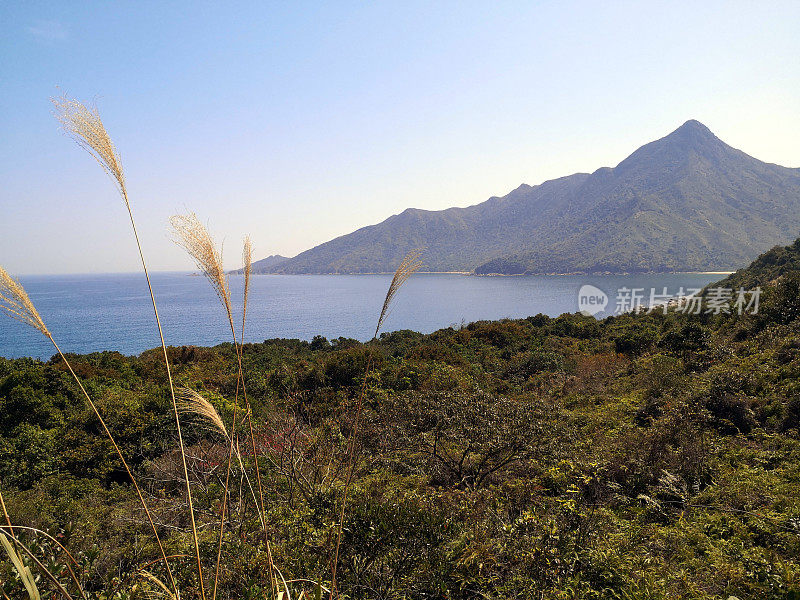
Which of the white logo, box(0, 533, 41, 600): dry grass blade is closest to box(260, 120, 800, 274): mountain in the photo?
the white logo

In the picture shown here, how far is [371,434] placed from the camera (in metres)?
6.36

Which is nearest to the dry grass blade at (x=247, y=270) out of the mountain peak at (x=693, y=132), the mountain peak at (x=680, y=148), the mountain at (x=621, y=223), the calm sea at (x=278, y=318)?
the calm sea at (x=278, y=318)

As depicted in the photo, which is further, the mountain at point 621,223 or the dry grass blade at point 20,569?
the mountain at point 621,223

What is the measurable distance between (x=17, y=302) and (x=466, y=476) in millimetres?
5125

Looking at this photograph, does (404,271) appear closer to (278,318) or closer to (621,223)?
(278,318)

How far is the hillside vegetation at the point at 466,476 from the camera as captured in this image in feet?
8.62

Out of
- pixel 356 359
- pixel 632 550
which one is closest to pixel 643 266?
pixel 356 359

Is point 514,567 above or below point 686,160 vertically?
below

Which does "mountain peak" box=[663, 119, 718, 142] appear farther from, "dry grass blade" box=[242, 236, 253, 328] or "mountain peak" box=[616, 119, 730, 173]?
"dry grass blade" box=[242, 236, 253, 328]

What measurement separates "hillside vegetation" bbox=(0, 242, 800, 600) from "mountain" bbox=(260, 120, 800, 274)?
71411 mm

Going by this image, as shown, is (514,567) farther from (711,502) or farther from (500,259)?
(500,259)

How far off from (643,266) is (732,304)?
73716mm

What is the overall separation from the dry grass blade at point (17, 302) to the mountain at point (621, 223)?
80238 mm

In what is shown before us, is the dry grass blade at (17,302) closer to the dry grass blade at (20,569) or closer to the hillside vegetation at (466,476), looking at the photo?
the dry grass blade at (20,569)
